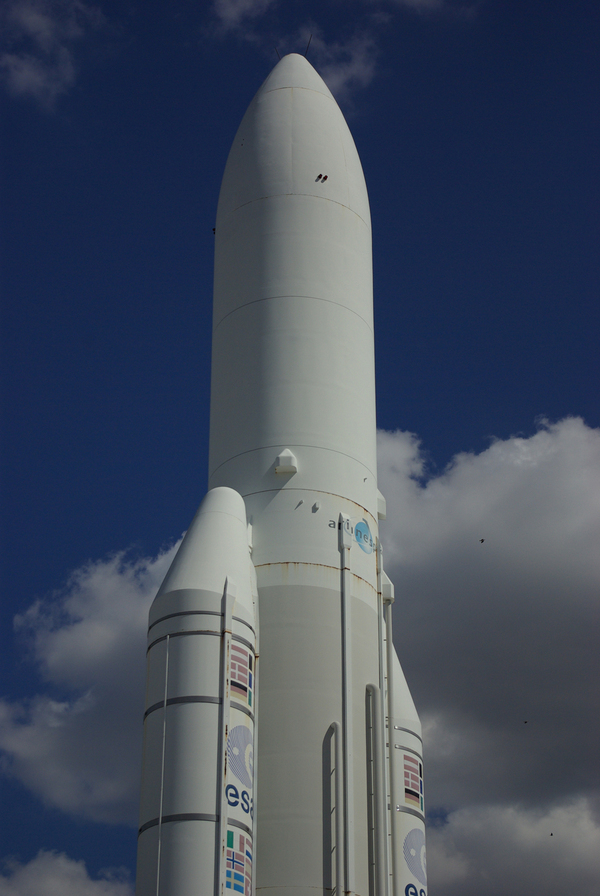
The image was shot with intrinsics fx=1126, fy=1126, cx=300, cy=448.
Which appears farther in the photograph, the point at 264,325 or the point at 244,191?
the point at 244,191

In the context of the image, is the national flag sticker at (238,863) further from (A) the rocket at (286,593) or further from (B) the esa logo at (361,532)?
(B) the esa logo at (361,532)

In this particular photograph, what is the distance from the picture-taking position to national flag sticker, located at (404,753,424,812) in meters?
19.7

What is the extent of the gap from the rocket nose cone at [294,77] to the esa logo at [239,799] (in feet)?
47.1

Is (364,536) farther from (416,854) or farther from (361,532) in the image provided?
(416,854)

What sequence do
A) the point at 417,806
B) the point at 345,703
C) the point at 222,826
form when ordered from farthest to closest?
the point at 417,806, the point at 345,703, the point at 222,826

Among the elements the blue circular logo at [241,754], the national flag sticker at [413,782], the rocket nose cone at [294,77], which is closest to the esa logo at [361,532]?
the national flag sticker at [413,782]

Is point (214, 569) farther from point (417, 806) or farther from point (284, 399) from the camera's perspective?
point (417, 806)

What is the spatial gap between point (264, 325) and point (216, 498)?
146 inches

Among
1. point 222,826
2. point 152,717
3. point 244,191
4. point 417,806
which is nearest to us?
point 222,826

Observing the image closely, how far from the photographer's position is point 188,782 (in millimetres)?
15516

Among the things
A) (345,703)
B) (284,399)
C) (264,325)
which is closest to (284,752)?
(345,703)

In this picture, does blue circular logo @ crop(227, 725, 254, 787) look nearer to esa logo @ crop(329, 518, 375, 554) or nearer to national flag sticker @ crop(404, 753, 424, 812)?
esa logo @ crop(329, 518, 375, 554)

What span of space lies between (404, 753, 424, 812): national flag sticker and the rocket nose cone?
13560 mm

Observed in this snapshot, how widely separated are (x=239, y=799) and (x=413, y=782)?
516 cm
